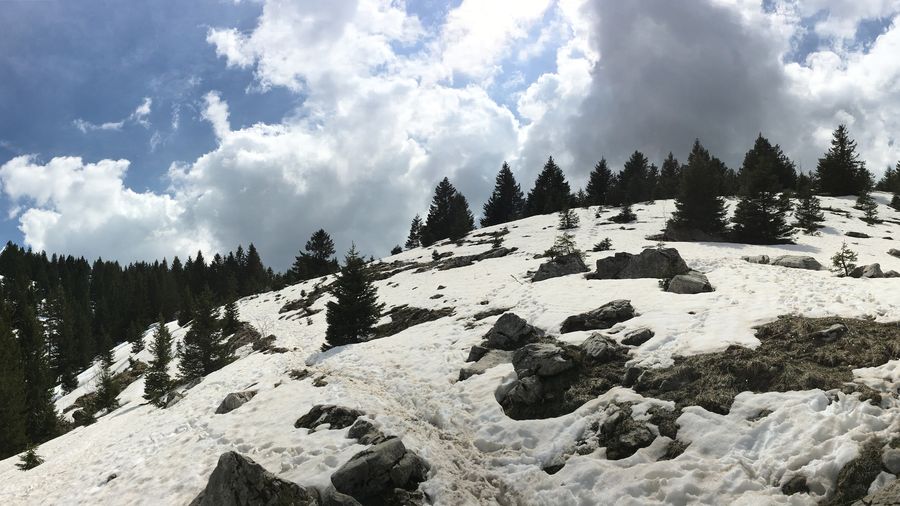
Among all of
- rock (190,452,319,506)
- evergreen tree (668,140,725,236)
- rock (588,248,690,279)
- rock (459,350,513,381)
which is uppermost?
evergreen tree (668,140,725,236)

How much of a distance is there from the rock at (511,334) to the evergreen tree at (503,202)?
7533cm

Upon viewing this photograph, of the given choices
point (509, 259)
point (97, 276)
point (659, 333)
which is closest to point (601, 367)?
point (659, 333)

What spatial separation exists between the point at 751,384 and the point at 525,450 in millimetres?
5451

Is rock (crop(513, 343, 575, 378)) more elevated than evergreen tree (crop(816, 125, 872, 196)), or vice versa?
evergreen tree (crop(816, 125, 872, 196))

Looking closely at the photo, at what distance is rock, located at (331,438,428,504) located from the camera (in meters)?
9.63

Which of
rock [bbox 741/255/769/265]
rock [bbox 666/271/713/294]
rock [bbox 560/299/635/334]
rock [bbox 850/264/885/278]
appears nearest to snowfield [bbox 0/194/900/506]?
rock [bbox 666/271/713/294]

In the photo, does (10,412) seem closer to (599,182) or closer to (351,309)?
(351,309)

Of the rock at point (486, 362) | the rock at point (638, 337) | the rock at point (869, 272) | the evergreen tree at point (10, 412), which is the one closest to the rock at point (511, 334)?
the rock at point (486, 362)

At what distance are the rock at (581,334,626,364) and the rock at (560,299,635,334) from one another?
95.1 inches

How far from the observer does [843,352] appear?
10672mm

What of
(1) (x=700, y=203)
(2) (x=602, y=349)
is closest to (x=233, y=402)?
(2) (x=602, y=349)

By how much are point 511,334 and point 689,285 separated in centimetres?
873

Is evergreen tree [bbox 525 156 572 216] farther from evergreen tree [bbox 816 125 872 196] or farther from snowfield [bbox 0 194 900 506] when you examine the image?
snowfield [bbox 0 194 900 506]

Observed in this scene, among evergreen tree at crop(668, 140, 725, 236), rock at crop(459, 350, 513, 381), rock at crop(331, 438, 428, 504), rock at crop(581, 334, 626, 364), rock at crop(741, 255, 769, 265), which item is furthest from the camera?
evergreen tree at crop(668, 140, 725, 236)
